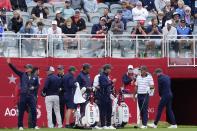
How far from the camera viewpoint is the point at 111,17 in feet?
123

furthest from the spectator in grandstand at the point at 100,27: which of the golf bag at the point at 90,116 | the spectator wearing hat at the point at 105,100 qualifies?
the golf bag at the point at 90,116

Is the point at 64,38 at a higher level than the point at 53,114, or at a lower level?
higher

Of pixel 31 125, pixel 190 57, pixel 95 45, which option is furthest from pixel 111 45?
pixel 31 125

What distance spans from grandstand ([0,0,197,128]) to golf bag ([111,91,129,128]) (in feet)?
10.2

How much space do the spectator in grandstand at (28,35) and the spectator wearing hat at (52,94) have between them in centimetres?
263

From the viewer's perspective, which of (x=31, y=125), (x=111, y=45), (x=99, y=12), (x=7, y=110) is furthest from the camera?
(x=99, y=12)

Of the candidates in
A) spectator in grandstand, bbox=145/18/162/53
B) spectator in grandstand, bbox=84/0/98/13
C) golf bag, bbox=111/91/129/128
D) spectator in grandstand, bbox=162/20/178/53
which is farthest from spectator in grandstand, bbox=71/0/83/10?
golf bag, bbox=111/91/129/128

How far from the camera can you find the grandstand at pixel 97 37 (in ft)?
113

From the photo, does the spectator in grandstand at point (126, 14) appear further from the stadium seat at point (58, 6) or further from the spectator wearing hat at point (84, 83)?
the spectator wearing hat at point (84, 83)

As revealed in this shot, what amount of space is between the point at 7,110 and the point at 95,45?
4.46 metres

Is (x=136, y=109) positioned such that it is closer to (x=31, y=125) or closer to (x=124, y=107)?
(x=124, y=107)

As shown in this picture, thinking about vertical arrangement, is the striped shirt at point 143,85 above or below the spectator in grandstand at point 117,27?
below

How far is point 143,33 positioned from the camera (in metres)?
36.0

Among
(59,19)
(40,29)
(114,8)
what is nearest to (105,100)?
(40,29)
